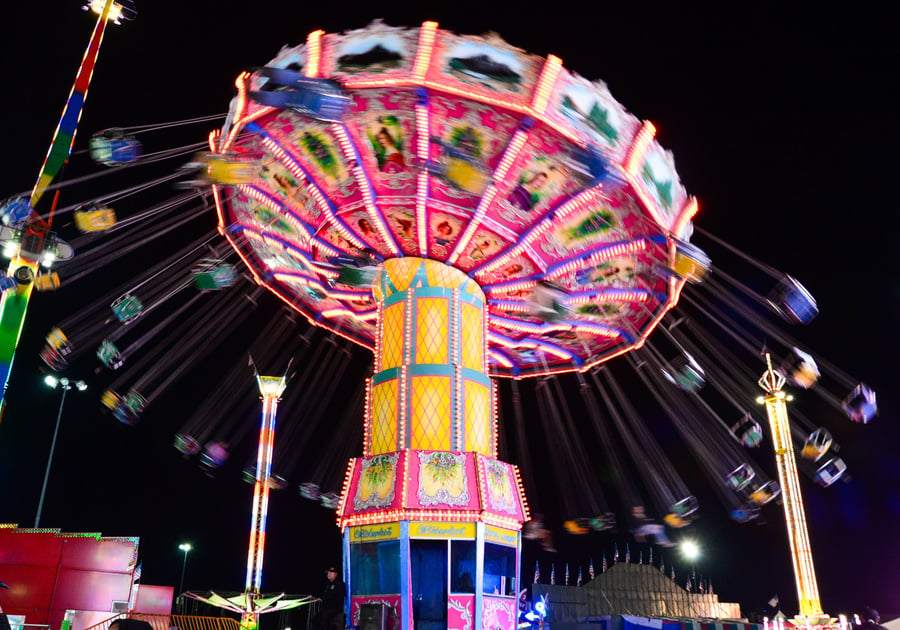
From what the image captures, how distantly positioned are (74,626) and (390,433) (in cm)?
1152

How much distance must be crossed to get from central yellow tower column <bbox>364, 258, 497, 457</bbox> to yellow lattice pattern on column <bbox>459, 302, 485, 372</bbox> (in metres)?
0.02

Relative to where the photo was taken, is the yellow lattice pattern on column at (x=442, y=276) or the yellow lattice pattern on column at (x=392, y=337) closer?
the yellow lattice pattern on column at (x=392, y=337)

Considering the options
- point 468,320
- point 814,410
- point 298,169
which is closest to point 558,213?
point 468,320

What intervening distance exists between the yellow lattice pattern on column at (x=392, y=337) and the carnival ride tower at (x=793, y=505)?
1228cm

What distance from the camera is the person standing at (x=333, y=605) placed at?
11797 mm

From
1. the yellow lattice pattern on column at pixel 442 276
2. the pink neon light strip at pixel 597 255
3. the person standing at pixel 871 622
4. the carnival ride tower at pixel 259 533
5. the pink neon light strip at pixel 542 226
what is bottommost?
the person standing at pixel 871 622

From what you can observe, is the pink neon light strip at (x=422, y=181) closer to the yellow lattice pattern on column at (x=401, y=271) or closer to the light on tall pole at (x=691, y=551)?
the yellow lattice pattern on column at (x=401, y=271)

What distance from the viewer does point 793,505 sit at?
2155 centimetres

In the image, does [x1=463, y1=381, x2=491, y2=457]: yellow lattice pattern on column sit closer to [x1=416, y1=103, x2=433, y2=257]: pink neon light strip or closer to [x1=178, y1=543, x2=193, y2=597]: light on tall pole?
[x1=416, y1=103, x2=433, y2=257]: pink neon light strip

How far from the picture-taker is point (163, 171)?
23938 mm

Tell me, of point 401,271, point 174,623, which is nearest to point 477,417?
point 401,271

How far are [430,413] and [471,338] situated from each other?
2277 mm

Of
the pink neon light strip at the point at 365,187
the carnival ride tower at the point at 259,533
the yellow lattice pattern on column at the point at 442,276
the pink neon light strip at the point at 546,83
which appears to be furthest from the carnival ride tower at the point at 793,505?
the carnival ride tower at the point at 259,533

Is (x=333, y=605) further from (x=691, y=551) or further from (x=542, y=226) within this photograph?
(x=691, y=551)
